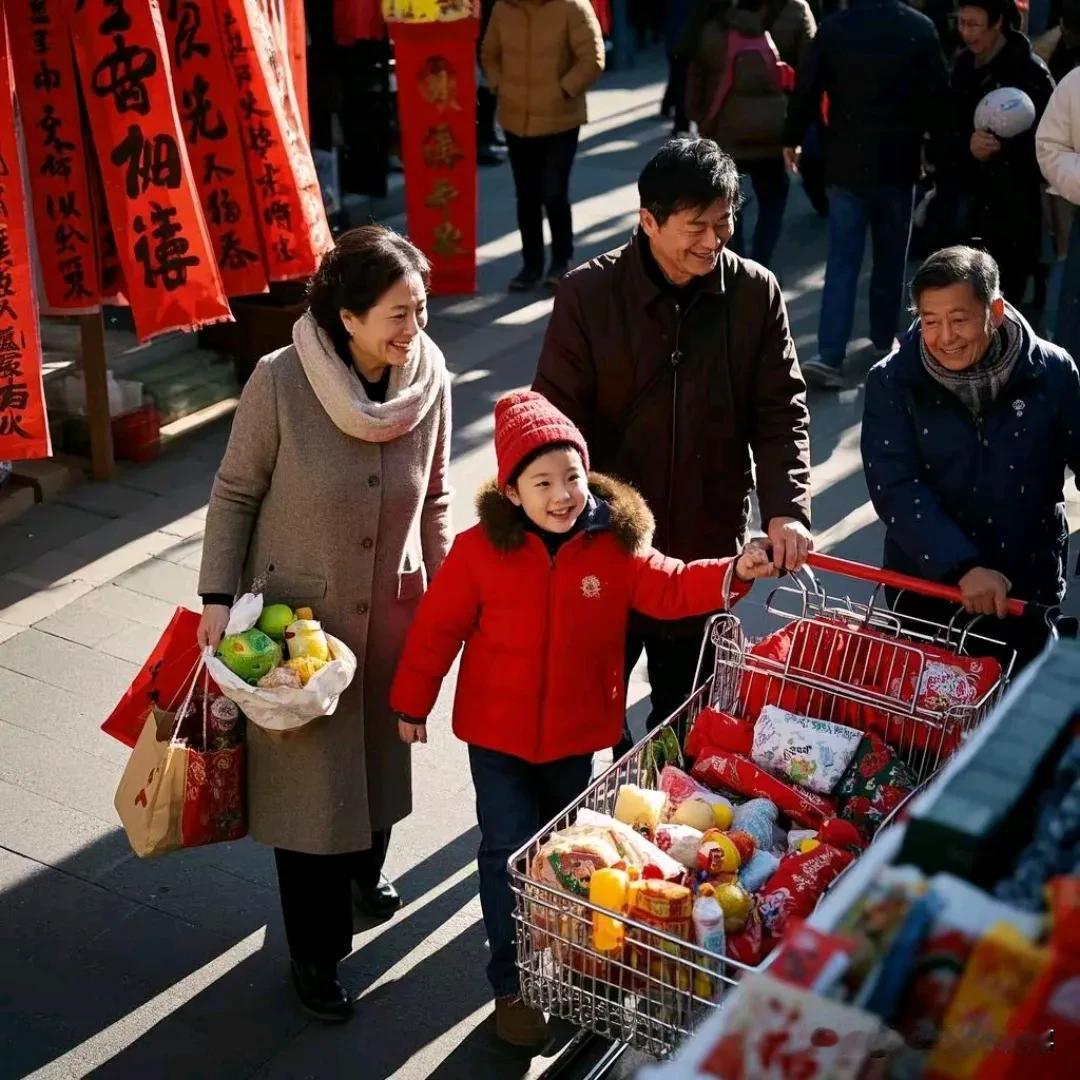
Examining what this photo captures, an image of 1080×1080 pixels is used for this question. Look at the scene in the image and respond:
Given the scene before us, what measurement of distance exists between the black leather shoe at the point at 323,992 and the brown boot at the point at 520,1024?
46 cm

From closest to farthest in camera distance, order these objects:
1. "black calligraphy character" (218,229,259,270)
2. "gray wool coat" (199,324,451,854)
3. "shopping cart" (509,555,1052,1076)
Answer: "shopping cart" (509,555,1052,1076), "gray wool coat" (199,324,451,854), "black calligraphy character" (218,229,259,270)

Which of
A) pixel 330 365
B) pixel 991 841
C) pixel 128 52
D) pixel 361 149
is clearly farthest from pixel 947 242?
pixel 991 841

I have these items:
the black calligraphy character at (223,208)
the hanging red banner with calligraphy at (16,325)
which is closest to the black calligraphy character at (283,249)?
the black calligraphy character at (223,208)

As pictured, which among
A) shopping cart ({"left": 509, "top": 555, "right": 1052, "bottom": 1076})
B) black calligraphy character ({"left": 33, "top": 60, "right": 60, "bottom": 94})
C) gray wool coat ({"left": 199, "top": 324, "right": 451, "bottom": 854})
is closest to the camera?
shopping cart ({"left": 509, "top": 555, "right": 1052, "bottom": 1076})

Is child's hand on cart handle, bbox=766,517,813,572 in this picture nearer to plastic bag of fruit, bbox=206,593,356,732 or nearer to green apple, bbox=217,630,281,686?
plastic bag of fruit, bbox=206,593,356,732

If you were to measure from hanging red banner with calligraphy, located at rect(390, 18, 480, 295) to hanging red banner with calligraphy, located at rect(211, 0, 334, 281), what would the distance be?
2465 millimetres

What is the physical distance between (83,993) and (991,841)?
3.27m

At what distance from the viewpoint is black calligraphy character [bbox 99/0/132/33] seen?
20.3 feet

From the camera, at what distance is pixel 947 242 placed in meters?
9.66

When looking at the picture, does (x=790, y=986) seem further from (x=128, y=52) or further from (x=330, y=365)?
(x=128, y=52)

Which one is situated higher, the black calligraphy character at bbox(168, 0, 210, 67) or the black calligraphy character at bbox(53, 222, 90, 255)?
the black calligraphy character at bbox(168, 0, 210, 67)

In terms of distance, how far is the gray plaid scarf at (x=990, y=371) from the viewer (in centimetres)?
394

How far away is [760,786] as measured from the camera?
3.65 m

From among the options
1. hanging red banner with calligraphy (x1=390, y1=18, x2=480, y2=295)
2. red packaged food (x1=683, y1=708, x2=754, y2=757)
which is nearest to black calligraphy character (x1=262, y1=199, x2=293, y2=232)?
hanging red banner with calligraphy (x1=390, y1=18, x2=480, y2=295)
